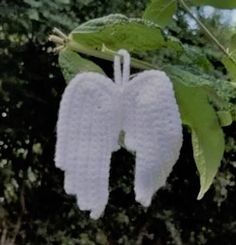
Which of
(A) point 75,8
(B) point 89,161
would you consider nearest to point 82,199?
(B) point 89,161

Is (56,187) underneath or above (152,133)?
underneath

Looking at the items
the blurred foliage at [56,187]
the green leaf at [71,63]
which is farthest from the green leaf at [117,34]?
the blurred foliage at [56,187]

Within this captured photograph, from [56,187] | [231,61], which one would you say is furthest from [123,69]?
[56,187]

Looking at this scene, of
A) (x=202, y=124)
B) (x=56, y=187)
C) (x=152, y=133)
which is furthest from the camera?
(x=56, y=187)

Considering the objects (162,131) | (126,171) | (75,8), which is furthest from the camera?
(126,171)

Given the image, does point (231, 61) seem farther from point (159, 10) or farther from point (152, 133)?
point (152, 133)

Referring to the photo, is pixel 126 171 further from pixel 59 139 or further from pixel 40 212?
pixel 59 139

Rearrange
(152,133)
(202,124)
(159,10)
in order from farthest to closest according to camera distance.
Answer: (159,10), (202,124), (152,133)
